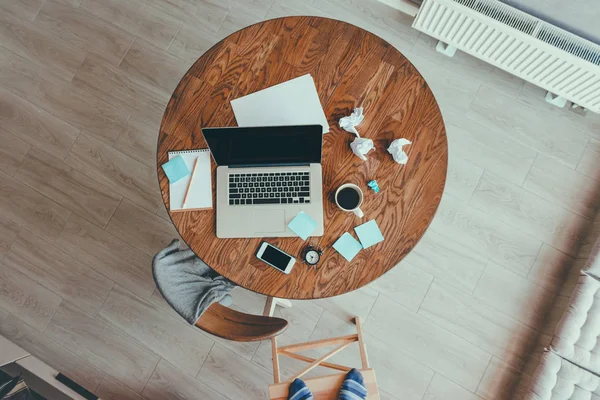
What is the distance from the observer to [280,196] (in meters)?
1.53

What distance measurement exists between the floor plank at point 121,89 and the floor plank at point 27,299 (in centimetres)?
105


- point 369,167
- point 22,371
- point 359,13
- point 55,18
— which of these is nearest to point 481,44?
point 359,13

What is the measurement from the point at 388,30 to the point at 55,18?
1921 millimetres

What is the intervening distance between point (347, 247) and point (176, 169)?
2.23 feet

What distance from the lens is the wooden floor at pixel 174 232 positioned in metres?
2.12

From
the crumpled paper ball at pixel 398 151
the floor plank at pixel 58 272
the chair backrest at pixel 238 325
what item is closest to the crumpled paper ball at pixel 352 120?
the crumpled paper ball at pixel 398 151

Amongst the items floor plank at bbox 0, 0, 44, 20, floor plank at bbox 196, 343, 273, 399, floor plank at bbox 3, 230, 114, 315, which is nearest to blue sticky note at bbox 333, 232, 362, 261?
floor plank at bbox 196, 343, 273, 399

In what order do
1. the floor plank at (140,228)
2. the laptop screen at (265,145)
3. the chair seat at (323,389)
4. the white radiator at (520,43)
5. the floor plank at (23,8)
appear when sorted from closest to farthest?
the laptop screen at (265,145) < the chair seat at (323,389) < the white radiator at (520,43) < the floor plank at (140,228) < the floor plank at (23,8)

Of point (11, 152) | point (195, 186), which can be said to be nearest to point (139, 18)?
point (11, 152)

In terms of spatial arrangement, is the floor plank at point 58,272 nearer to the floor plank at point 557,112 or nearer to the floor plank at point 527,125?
the floor plank at point 527,125

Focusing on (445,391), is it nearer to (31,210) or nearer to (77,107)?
(31,210)

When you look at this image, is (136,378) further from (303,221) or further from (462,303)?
(462,303)

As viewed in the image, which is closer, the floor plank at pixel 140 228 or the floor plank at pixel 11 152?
the floor plank at pixel 140 228

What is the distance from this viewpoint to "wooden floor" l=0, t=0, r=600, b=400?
2121mm
